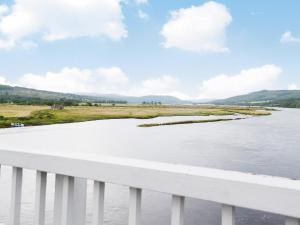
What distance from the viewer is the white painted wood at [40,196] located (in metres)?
1.05

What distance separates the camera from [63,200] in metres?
1.01

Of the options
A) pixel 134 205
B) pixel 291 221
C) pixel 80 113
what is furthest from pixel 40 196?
pixel 80 113

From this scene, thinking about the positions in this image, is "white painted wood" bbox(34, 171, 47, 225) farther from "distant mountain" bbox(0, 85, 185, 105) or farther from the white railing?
"distant mountain" bbox(0, 85, 185, 105)

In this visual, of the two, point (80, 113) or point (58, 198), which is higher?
point (58, 198)

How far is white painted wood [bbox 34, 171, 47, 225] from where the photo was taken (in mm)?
1050

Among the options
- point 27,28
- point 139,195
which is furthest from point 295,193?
point 27,28

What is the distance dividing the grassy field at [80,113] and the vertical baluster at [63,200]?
25.1 meters

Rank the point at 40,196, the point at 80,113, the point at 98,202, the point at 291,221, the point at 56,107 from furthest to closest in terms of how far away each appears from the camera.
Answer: the point at 80,113 → the point at 56,107 → the point at 40,196 → the point at 98,202 → the point at 291,221

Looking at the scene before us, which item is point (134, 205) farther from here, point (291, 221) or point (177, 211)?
point (291, 221)

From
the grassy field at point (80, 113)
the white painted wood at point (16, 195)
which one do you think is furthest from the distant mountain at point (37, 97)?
the white painted wood at point (16, 195)

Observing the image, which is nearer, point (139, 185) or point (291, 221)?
point (291, 221)

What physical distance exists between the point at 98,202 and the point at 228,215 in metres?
0.33

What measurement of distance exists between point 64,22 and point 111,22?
1160cm

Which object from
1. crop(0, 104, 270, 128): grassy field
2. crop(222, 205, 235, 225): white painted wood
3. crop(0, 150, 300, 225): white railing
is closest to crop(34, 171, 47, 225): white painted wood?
crop(0, 150, 300, 225): white railing
